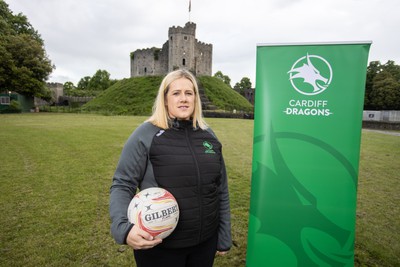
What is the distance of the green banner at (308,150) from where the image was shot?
2.59 metres

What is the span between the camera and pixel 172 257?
81.0 inches

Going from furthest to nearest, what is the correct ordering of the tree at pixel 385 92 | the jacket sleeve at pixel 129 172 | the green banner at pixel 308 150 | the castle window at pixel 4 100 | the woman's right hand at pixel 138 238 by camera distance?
1. the tree at pixel 385 92
2. the castle window at pixel 4 100
3. the green banner at pixel 308 150
4. the jacket sleeve at pixel 129 172
5. the woman's right hand at pixel 138 238

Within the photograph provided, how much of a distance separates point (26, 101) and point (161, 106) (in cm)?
4803

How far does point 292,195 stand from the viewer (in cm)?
278

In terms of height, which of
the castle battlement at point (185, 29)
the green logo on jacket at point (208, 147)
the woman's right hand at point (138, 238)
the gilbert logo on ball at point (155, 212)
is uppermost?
the castle battlement at point (185, 29)

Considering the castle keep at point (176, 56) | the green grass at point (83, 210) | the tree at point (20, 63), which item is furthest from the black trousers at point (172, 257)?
the castle keep at point (176, 56)

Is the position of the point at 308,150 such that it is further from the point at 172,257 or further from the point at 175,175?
the point at 172,257

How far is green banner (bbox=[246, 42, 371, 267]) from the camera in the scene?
102 inches

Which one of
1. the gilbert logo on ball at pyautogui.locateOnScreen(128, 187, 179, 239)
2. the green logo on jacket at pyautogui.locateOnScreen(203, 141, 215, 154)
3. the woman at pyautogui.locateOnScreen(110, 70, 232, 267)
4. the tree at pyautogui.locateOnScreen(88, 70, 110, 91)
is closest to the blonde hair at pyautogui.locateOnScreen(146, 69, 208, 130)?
the woman at pyautogui.locateOnScreen(110, 70, 232, 267)

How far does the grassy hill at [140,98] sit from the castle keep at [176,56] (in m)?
3.10

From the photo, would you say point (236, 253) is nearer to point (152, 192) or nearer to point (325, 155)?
point (325, 155)

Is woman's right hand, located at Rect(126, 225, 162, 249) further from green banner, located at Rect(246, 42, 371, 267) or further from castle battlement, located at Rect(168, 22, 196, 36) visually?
castle battlement, located at Rect(168, 22, 196, 36)

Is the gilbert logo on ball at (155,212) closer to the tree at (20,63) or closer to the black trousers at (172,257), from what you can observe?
the black trousers at (172,257)

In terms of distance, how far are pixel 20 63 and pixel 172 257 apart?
43.7 m
